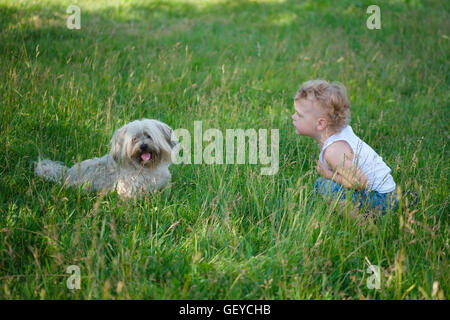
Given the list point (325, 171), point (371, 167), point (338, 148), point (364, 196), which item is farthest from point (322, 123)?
point (364, 196)

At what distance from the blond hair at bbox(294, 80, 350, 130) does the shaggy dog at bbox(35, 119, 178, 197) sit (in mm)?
1428

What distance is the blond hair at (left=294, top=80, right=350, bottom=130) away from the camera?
3211 millimetres

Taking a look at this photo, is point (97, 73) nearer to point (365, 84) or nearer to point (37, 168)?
point (37, 168)

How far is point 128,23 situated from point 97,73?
11.0 ft

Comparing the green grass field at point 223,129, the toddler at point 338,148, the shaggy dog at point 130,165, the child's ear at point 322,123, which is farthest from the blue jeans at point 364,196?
the shaggy dog at point 130,165

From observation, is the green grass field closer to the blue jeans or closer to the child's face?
the blue jeans

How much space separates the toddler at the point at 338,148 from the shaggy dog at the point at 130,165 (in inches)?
51.0

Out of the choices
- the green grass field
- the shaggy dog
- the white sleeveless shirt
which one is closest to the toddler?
the white sleeveless shirt

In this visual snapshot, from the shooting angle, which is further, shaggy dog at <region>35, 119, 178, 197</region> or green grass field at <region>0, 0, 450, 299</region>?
shaggy dog at <region>35, 119, 178, 197</region>

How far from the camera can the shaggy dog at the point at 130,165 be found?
3.42m

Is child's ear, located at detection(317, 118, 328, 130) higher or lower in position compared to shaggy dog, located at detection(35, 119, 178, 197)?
higher

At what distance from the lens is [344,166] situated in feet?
9.68

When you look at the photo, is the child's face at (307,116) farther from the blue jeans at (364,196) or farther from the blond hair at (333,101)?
the blue jeans at (364,196)
